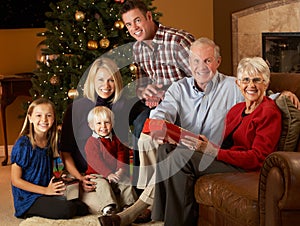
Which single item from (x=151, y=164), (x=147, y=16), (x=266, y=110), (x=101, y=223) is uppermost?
(x=147, y=16)

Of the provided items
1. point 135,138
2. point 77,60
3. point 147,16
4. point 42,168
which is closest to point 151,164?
point 135,138

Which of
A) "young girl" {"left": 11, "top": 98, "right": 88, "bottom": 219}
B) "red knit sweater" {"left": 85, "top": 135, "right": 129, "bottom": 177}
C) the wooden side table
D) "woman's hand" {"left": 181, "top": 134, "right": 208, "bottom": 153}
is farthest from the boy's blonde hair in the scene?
the wooden side table

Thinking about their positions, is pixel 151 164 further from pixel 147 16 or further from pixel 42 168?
pixel 147 16

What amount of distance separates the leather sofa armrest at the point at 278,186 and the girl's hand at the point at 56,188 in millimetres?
1562

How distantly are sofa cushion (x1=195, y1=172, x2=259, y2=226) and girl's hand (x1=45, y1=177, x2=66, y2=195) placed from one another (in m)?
1.05

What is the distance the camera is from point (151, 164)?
12.3 ft

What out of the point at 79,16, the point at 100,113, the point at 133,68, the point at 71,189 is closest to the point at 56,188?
the point at 71,189

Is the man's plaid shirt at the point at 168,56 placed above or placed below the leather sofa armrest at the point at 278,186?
above

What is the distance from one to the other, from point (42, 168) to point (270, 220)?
1.77 metres

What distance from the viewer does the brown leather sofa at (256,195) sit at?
8.84 ft

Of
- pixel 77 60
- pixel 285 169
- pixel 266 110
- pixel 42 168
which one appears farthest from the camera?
pixel 77 60

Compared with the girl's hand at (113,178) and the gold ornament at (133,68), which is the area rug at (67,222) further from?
the gold ornament at (133,68)

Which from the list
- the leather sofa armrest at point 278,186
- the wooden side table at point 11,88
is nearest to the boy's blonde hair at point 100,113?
the leather sofa armrest at point 278,186

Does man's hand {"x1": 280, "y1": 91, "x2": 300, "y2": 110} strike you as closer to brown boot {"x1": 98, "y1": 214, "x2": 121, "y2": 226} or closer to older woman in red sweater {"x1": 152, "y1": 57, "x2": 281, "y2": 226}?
older woman in red sweater {"x1": 152, "y1": 57, "x2": 281, "y2": 226}
